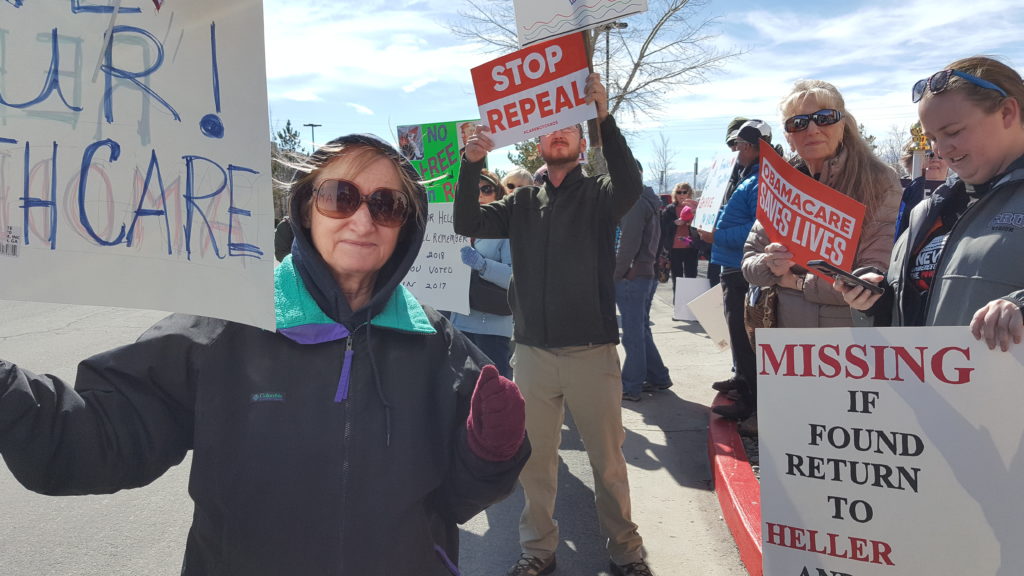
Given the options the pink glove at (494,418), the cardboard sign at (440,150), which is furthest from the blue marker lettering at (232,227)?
the cardboard sign at (440,150)

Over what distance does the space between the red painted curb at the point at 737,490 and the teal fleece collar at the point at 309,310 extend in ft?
6.66

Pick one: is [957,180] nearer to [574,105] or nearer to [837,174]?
[837,174]

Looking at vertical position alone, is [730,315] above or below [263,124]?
below

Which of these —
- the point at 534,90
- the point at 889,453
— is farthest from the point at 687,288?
the point at 889,453

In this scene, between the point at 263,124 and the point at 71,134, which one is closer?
the point at 71,134

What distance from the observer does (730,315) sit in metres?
4.98

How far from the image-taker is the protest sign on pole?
15.9 feet

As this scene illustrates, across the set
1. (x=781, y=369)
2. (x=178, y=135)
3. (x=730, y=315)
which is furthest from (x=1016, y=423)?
(x=730, y=315)

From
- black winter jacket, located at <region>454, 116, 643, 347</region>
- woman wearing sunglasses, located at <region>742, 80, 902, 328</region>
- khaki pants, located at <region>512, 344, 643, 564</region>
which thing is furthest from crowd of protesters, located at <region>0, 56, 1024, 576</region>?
khaki pants, located at <region>512, 344, 643, 564</region>

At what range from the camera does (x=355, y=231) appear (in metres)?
1.69

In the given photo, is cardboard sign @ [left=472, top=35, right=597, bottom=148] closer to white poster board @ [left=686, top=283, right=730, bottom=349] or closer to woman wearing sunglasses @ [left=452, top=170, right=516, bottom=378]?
woman wearing sunglasses @ [left=452, top=170, right=516, bottom=378]

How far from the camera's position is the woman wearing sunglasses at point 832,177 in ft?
9.67

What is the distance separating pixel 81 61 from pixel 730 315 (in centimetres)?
435

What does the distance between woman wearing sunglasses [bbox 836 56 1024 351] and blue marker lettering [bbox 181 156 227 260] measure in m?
1.81
